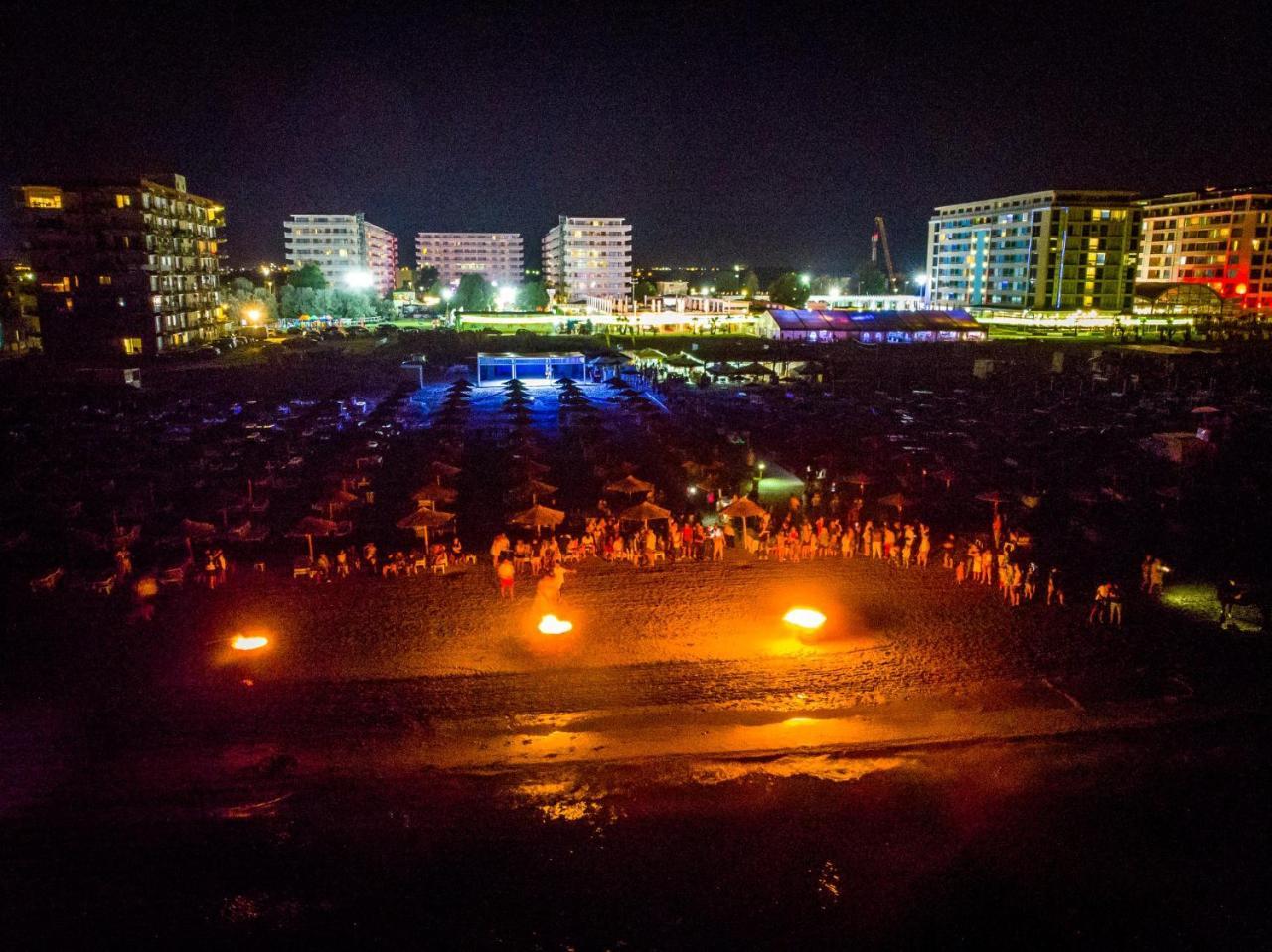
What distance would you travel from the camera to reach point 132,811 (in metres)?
9.96

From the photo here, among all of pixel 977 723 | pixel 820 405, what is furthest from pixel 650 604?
pixel 820 405

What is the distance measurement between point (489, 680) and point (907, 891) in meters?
6.57

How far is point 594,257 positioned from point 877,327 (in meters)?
74.5

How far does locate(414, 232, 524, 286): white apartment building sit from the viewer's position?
17675 cm

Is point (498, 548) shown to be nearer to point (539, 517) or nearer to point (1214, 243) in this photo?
point (539, 517)

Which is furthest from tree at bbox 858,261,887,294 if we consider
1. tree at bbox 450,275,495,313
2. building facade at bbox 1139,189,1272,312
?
tree at bbox 450,275,495,313

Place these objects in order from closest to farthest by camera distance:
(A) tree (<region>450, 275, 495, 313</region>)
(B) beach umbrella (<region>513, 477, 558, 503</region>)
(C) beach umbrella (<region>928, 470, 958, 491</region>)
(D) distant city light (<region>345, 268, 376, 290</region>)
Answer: (B) beach umbrella (<region>513, 477, 558, 503</region>), (C) beach umbrella (<region>928, 470, 958, 491</region>), (A) tree (<region>450, 275, 495, 313</region>), (D) distant city light (<region>345, 268, 376, 290</region>)

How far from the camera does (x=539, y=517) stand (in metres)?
19.1

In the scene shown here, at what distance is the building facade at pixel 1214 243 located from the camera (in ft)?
314

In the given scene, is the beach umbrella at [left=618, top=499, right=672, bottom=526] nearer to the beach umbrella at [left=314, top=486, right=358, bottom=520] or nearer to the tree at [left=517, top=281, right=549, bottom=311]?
the beach umbrella at [left=314, top=486, right=358, bottom=520]

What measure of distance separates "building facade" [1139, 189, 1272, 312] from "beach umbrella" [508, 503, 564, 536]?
323 ft

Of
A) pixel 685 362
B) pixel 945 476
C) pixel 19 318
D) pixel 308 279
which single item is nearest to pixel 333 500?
pixel 945 476

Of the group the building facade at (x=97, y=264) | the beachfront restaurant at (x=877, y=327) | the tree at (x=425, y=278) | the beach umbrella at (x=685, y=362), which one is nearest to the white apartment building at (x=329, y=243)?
the tree at (x=425, y=278)

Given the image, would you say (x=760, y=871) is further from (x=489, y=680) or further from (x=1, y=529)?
(x=1, y=529)
